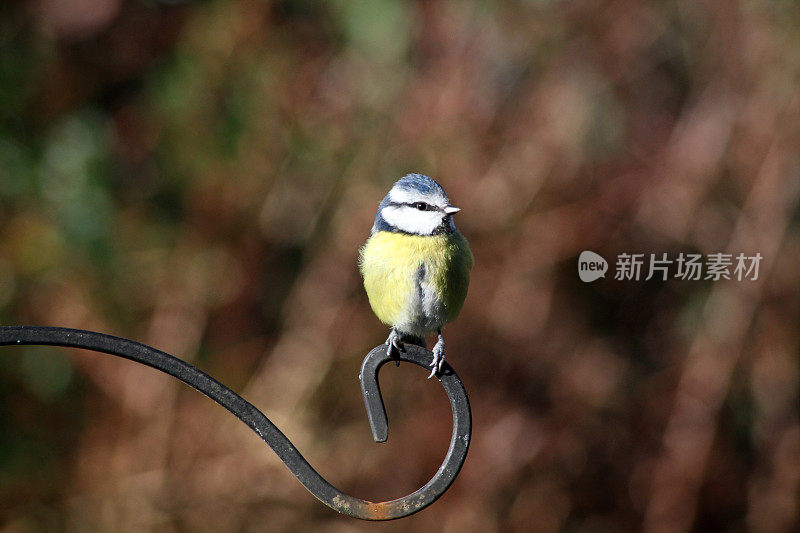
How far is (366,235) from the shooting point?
115 inches

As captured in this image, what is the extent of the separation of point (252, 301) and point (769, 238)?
2029 mm

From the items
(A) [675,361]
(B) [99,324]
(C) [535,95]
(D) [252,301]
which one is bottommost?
(B) [99,324]

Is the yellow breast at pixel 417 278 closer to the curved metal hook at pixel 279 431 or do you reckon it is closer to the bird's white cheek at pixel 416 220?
the bird's white cheek at pixel 416 220

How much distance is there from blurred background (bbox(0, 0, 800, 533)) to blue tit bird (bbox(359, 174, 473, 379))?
1.07 metres

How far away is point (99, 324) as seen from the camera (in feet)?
9.75

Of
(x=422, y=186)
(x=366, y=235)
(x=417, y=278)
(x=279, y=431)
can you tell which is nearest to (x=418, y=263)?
(x=417, y=278)

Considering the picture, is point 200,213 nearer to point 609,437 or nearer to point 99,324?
point 99,324

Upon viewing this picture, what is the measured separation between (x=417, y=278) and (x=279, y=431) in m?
0.61

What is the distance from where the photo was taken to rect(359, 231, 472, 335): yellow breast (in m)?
1.82

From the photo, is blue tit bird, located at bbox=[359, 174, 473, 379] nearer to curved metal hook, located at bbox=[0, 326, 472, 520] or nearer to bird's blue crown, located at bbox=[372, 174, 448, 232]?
bird's blue crown, located at bbox=[372, 174, 448, 232]

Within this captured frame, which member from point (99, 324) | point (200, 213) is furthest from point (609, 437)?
point (99, 324)

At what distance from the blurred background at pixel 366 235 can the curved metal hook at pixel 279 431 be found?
5.17ft

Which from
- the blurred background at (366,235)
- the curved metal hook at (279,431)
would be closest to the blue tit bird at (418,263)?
the curved metal hook at (279,431)

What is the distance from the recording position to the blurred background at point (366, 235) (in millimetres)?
2957
